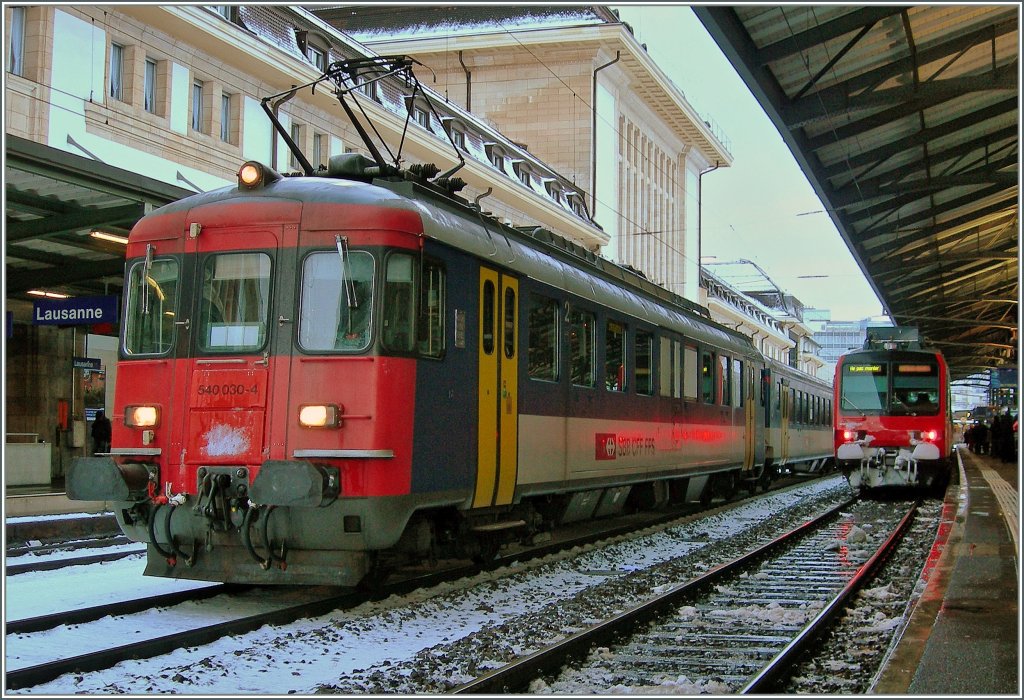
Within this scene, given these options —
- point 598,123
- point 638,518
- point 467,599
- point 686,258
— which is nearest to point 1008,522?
point 638,518

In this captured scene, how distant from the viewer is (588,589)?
997 centimetres

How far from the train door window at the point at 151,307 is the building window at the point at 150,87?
13943 mm

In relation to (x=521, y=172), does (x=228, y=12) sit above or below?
below

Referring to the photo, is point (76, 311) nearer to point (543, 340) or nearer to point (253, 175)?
point (543, 340)

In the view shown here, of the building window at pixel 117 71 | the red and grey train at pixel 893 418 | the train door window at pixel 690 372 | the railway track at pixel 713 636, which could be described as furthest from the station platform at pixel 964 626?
the building window at pixel 117 71

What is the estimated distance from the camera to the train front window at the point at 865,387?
21859 millimetres

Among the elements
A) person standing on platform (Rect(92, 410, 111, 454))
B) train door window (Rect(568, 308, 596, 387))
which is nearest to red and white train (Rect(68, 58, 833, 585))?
train door window (Rect(568, 308, 596, 387))

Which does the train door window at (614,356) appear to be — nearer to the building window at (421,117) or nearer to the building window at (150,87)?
the building window at (150,87)

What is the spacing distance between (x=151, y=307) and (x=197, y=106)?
15733 millimetres

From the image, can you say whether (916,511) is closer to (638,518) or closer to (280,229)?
(638,518)

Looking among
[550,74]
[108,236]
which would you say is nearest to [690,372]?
[108,236]

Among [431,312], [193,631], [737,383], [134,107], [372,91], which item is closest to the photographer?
[193,631]

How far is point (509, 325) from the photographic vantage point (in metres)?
10.3

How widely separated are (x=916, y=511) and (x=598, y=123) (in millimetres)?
32576
